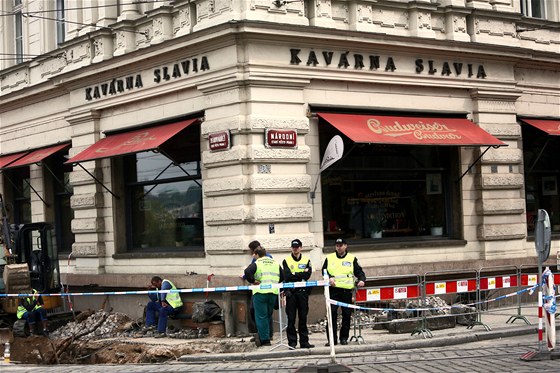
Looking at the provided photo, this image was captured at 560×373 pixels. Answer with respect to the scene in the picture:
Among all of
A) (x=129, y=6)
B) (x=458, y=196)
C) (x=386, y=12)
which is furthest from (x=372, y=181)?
(x=129, y=6)

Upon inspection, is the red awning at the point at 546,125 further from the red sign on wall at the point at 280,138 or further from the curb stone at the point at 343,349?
the curb stone at the point at 343,349

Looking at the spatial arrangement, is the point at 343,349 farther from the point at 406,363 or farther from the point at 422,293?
the point at 422,293

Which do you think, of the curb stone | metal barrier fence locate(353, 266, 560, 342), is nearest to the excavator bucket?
the curb stone

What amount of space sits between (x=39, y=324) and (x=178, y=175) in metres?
4.36

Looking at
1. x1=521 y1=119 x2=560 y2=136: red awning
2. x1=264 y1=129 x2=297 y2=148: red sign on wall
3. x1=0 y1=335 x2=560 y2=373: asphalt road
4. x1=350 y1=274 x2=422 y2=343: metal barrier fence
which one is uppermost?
x1=521 y1=119 x2=560 y2=136: red awning

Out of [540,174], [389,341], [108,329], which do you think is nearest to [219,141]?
[108,329]

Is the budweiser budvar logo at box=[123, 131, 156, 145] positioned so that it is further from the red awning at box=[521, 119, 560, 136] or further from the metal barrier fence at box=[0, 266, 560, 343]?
the red awning at box=[521, 119, 560, 136]

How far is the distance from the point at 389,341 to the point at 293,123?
4.95 meters

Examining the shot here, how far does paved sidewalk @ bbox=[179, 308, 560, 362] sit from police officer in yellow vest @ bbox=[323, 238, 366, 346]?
1.52ft

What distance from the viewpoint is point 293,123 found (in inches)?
754

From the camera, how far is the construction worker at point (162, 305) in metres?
19.5

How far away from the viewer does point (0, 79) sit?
1111 inches

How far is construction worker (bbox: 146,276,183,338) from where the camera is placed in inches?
768

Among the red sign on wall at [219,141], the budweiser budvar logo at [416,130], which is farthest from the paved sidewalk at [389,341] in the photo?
the budweiser budvar logo at [416,130]
